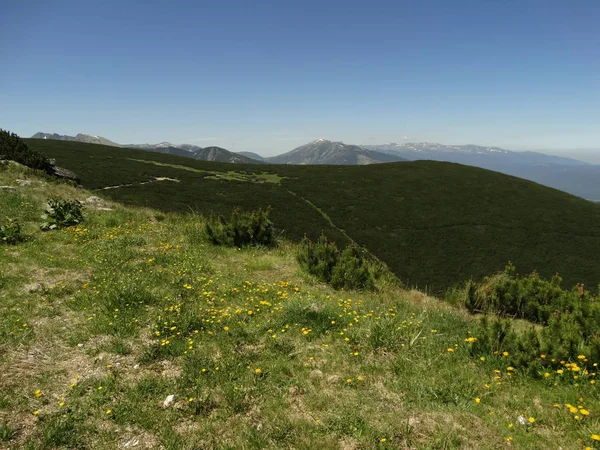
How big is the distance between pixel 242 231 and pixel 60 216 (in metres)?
8.02

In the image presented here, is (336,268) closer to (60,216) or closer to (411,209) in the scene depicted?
(60,216)

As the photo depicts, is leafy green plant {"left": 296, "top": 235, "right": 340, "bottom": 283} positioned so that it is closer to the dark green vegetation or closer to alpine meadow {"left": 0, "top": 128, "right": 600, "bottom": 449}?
alpine meadow {"left": 0, "top": 128, "right": 600, "bottom": 449}

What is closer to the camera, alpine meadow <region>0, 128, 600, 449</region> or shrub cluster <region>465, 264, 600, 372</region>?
alpine meadow <region>0, 128, 600, 449</region>

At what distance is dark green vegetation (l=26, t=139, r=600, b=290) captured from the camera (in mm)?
54531

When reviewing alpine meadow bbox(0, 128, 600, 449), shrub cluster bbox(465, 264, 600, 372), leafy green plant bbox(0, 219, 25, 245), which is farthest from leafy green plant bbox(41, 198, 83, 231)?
shrub cluster bbox(465, 264, 600, 372)

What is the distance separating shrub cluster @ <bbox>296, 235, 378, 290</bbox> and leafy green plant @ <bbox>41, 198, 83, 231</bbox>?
33.7 feet

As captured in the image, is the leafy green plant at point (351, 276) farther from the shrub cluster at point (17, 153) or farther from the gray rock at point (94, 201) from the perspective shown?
the shrub cluster at point (17, 153)

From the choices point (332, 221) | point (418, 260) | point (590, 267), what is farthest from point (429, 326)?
point (590, 267)

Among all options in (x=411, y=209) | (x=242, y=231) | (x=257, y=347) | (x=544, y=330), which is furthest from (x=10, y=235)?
(x=411, y=209)

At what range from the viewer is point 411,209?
73562 millimetres

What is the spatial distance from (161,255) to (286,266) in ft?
13.9

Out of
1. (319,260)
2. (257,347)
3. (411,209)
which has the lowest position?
(411,209)

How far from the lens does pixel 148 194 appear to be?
61250mm

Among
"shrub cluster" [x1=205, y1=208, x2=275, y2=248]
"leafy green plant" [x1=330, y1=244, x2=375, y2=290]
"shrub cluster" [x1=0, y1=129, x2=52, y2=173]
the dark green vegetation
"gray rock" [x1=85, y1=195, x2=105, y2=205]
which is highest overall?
"shrub cluster" [x1=0, y1=129, x2=52, y2=173]
